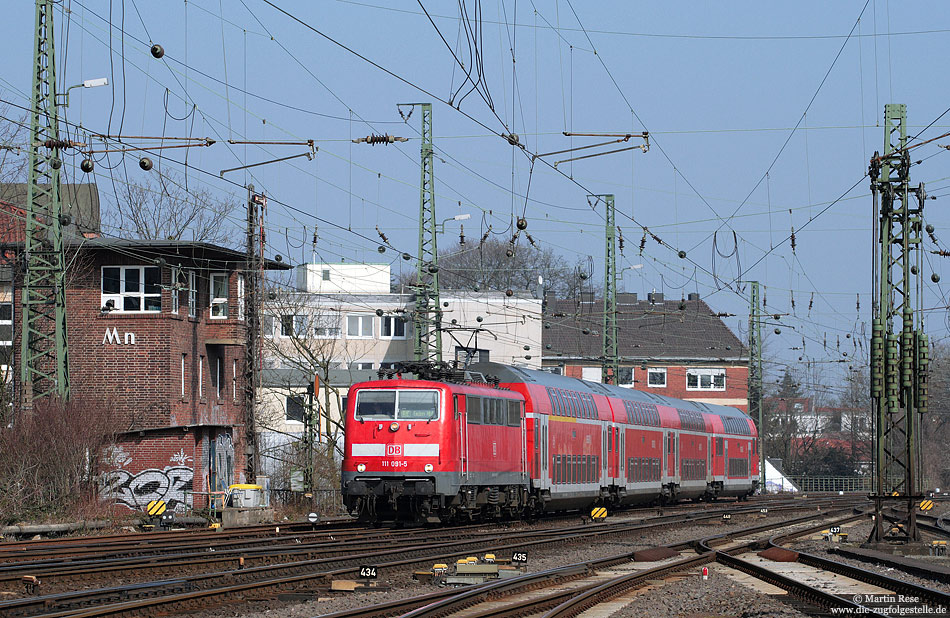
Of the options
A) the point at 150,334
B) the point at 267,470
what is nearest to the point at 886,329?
the point at 150,334

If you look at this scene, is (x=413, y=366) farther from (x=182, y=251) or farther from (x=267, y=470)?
(x=267, y=470)

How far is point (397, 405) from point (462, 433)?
145 centimetres

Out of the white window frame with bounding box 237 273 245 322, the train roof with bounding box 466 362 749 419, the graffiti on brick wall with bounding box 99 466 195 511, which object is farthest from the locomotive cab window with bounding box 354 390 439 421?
the white window frame with bounding box 237 273 245 322

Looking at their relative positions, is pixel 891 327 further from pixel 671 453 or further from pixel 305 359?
pixel 305 359

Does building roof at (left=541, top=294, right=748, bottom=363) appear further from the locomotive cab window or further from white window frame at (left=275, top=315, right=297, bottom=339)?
the locomotive cab window

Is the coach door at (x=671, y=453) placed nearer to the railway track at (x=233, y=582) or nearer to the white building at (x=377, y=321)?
the railway track at (x=233, y=582)

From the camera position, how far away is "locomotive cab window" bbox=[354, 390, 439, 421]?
Answer: 25281 mm

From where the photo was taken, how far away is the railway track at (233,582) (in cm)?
1257

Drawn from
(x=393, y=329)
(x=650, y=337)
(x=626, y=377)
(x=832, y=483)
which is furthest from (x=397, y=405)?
(x=650, y=337)

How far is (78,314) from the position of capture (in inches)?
1490

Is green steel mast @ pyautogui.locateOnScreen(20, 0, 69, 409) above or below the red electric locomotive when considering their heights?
above

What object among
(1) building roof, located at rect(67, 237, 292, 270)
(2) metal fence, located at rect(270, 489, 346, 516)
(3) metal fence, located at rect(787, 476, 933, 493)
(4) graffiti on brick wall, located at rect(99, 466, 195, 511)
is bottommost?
(3) metal fence, located at rect(787, 476, 933, 493)

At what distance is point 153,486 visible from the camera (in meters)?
36.8

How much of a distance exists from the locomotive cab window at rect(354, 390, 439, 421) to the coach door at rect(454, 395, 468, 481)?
58 cm
